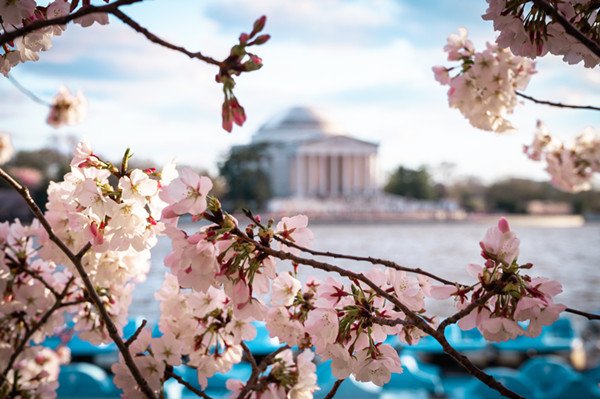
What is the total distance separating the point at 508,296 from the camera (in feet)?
1.86

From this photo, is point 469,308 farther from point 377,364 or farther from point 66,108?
point 66,108

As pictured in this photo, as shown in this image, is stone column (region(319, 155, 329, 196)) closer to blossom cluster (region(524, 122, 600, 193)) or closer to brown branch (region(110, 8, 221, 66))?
blossom cluster (region(524, 122, 600, 193))

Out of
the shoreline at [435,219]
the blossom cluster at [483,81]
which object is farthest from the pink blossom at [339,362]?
the shoreline at [435,219]

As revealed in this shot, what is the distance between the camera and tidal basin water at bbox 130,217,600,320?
36.0 ft

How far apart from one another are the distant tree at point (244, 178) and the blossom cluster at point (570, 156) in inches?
999

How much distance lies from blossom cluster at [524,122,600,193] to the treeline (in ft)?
91.7

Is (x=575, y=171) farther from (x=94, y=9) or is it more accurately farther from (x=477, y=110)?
(x=94, y=9)

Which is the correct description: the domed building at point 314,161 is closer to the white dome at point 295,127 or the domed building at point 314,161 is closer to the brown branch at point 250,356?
the white dome at point 295,127

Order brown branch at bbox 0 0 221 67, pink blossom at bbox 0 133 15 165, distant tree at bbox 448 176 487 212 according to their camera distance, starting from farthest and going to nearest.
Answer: distant tree at bbox 448 176 487 212 → pink blossom at bbox 0 133 15 165 → brown branch at bbox 0 0 221 67

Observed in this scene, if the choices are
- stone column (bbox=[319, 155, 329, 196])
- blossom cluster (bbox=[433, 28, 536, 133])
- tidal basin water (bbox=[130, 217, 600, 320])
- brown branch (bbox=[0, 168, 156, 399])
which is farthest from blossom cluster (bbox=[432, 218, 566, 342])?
stone column (bbox=[319, 155, 329, 196])

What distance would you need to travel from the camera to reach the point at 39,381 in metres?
1.08

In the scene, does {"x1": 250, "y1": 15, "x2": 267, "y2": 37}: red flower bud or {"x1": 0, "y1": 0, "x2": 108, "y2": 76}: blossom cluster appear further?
{"x1": 0, "y1": 0, "x2": 108, "y2": 76}: blossom cluster

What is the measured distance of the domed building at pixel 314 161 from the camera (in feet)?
103

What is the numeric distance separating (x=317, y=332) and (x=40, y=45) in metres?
0.50
